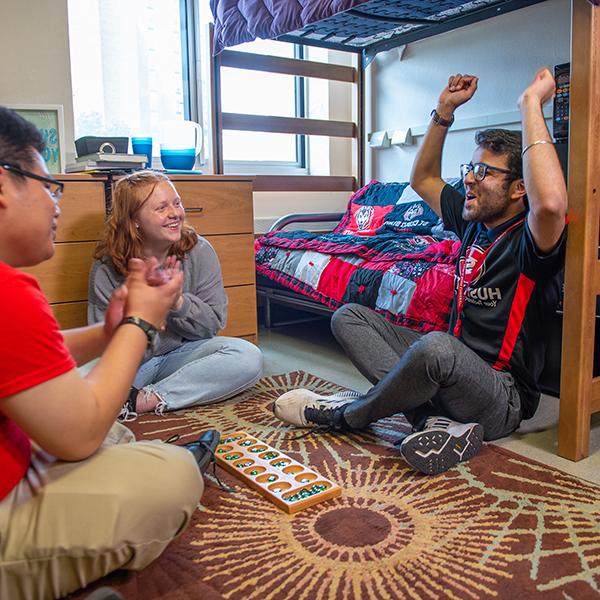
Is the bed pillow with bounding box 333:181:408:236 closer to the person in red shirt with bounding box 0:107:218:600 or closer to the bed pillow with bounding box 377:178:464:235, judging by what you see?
the bed pillow with bounding box 377:178:464:235

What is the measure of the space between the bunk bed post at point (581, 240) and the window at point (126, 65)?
2561 mm

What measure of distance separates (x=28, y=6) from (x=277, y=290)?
5.74 ft

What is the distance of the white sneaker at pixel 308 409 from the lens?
1780 millimetres

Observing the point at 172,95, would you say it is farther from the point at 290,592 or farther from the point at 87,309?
the point at 290,592

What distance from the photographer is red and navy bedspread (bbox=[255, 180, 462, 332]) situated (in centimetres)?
224

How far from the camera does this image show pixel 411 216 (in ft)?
10.3

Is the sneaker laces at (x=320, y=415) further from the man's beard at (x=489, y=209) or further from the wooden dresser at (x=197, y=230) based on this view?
the wooden dresser at (x=197, y=230)

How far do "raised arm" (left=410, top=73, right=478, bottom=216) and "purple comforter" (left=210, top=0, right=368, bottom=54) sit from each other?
56 cm

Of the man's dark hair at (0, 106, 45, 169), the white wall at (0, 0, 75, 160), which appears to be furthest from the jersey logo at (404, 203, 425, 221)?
the man's dark hair at (0, 106, 45, 169)

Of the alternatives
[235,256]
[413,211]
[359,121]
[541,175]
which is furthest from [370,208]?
[541,175]

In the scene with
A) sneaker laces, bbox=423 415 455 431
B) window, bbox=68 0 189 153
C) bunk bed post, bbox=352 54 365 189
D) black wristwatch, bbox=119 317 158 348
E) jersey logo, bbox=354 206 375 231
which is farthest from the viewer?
bunk bed post, bbox=352 54 365 189

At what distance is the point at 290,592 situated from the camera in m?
1.08

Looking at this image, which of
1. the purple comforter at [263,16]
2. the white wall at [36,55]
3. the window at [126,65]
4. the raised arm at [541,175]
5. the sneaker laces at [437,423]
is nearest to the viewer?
the raised arm at [541,175]

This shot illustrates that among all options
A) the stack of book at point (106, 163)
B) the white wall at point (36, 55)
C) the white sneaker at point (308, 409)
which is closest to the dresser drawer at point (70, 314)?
the stack of book at point (106, 163)
